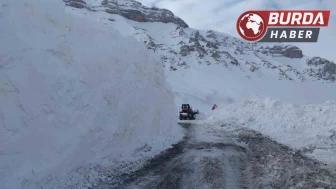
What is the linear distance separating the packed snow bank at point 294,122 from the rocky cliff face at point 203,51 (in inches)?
2021

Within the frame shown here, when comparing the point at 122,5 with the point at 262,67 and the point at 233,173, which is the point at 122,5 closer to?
the point at 262,67

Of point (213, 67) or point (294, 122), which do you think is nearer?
point (294, 122)

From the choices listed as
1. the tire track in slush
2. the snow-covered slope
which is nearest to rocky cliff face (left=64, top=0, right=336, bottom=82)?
the snow-covered slope

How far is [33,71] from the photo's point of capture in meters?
8.25

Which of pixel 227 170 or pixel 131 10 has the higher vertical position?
pixel 131 10

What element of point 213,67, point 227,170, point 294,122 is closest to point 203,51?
point 213,67

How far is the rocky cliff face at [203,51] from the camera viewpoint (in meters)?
86.5

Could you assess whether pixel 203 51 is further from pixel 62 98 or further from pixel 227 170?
pixel 62 98

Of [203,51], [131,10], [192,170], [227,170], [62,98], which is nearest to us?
[62,98]

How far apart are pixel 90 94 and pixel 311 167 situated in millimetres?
7086

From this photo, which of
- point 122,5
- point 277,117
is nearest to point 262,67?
point 122,5

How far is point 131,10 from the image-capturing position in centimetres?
10869

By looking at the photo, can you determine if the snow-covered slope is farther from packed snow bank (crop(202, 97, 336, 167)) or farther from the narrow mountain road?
the narrow mountain road

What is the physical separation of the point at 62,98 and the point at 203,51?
84.0 m
